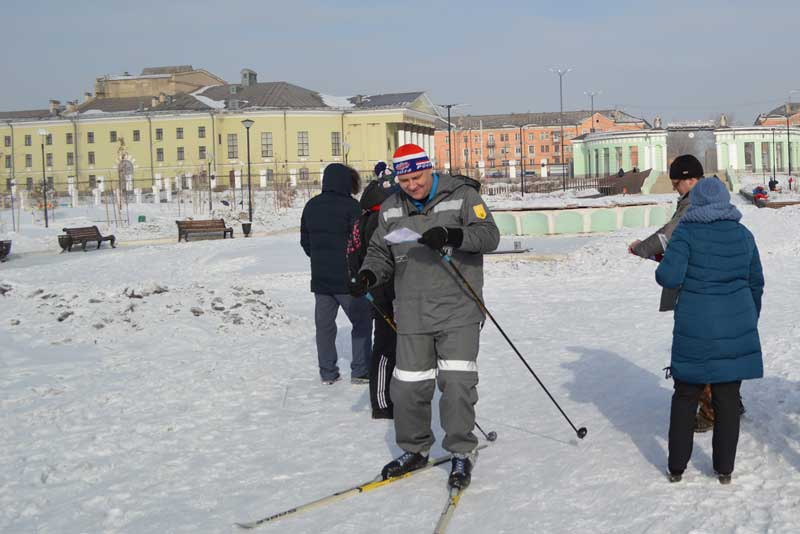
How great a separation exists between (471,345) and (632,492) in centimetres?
108

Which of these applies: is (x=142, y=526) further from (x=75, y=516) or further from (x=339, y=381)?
(x=339, y=381)

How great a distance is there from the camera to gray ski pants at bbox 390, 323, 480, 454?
4738mm

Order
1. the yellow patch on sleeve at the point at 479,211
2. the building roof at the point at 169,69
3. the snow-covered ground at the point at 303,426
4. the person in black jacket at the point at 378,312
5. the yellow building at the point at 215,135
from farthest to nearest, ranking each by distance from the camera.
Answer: the building roof at the point at 169,69 → the yellow building at the point at 215,135 → the person in black jacket at the point at 378,312 → the yellow patch on sleeve at the point at 479,211 → the snow-covered ground at the point at 303,426

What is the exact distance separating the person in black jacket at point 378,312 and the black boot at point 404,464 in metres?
1.14

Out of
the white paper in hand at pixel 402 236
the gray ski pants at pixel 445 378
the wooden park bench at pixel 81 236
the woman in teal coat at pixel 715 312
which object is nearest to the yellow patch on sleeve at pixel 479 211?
the white paper in hand at pixel 402 236

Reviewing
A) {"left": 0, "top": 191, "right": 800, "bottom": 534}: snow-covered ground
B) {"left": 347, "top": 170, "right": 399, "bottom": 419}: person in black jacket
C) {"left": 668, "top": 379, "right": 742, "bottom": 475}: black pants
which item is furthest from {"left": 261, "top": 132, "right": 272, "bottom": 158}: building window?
{"left": 668, "top": 379, "right": 742, "bottom": 475}: black pants

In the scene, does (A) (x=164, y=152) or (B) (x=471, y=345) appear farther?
(A) (x=164, y=152)

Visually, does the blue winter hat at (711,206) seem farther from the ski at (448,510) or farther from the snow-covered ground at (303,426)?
the ski at (448,510)

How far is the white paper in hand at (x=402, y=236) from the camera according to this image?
4.57 m

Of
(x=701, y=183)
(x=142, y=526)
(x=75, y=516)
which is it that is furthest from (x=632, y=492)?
(x=75, y=516)

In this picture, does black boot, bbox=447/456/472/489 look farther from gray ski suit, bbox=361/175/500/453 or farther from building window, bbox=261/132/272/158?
building window, bbox=261/132/272/158

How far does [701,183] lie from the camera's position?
468 cm

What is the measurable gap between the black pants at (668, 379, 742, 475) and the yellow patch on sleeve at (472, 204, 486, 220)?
129 cm

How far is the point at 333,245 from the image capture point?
7398mm
